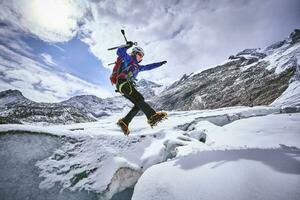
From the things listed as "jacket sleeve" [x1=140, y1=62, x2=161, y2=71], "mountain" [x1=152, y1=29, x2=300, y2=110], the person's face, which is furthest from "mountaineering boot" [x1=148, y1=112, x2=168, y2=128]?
"mountain" [x1=152, y1=29, x2=300, y2=110]

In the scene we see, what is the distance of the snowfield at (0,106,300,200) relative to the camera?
2678 millimetres

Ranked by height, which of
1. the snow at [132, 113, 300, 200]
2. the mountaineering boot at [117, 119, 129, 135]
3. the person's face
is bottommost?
the snow at [132, 113, 300, 200]

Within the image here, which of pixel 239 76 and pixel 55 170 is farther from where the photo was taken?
pixel 239 76

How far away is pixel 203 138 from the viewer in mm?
6668

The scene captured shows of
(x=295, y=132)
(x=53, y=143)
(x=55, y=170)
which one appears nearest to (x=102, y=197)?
(x=55, y=170)

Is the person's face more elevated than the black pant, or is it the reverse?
the person's face

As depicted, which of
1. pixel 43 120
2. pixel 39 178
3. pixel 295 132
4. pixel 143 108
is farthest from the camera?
pixel 43 120

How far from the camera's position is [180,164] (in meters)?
3.50

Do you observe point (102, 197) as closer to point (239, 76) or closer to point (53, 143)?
point (53, 143)

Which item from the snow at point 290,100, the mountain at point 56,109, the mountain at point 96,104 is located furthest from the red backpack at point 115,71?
the mountain at point 96,104

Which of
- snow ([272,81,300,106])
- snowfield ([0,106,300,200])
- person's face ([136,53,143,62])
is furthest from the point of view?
snow ([272,81,300,106])

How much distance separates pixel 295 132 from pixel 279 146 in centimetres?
124

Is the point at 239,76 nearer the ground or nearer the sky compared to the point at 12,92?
nearer the ground

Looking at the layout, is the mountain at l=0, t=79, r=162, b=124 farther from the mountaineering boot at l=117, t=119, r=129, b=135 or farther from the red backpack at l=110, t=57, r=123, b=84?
the mountaineering boot at l=117, t=119, r=129, b=135
